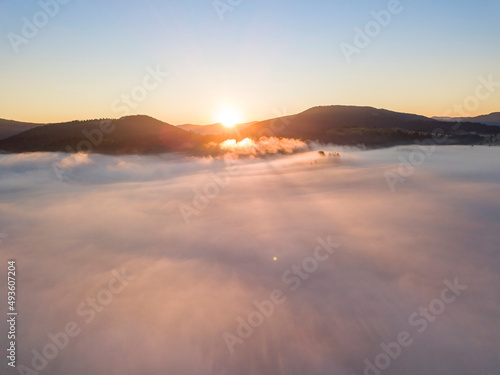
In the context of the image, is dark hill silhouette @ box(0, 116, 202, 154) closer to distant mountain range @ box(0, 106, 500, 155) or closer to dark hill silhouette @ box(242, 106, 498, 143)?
distant mountain range @ box(0, 106, 500, 155)

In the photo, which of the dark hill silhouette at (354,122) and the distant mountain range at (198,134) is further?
the dark hill silhouette at (354,122)

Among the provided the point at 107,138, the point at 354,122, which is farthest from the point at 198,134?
the point at 354,122

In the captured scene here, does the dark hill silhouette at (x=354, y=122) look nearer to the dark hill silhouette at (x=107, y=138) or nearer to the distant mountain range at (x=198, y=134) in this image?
the distant mountain range at (x=198, y=134)

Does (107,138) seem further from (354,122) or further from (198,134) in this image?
(354,122)

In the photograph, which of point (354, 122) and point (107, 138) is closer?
point (107, 138)

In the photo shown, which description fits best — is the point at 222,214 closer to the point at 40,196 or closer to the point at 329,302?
the point at 329,302

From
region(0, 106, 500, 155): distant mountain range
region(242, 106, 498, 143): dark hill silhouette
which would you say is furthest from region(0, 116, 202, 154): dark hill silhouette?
region(242, 106, 498, 143): dark hill silhouette

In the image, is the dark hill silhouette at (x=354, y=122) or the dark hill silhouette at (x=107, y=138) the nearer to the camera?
the dark hill silhouette at (x=107, y=138)

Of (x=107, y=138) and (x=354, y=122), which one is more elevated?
(x=354, y=122)

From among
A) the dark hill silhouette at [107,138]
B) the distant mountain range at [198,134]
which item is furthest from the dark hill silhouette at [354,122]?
the dark hill silhouette at [107,138]

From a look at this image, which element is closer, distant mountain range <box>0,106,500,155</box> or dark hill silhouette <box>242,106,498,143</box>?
distant mountain range <box>0,106,500,155</box>
